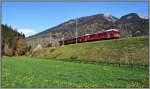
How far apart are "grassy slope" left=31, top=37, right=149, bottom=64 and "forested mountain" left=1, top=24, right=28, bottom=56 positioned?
52 centimetres

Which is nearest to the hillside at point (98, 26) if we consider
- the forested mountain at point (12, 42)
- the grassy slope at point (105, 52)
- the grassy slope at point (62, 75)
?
the forested mountain at point (12, 42)

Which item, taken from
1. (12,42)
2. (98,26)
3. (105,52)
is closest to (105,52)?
(105,52)

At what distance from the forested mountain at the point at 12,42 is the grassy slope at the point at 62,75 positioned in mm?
157

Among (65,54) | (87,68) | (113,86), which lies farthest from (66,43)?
(113,86)

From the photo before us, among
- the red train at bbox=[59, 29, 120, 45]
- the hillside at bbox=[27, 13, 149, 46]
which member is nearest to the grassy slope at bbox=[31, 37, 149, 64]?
the red train at bbox=[59, 29, 120, 45]

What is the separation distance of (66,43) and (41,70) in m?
2.53

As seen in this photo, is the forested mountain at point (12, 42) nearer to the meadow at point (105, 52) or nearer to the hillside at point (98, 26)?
the hillside at point (98, 26)

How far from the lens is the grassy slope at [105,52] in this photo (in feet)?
28.8

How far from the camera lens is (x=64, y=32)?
28.6ft

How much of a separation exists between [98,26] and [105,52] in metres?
1.07

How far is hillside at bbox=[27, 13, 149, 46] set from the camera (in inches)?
304

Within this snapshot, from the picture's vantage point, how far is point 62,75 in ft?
24.9

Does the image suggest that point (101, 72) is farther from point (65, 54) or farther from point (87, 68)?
point (65, 54)

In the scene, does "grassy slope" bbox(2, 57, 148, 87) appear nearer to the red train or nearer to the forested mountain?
the forested mountain
